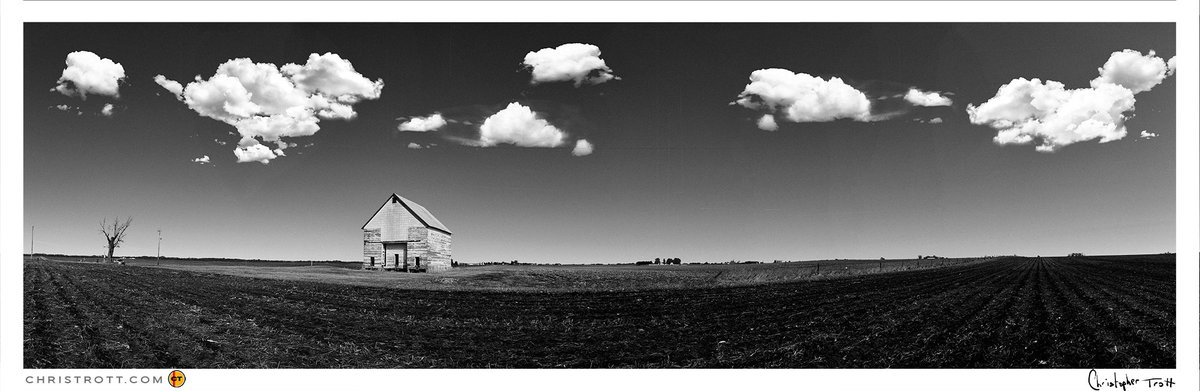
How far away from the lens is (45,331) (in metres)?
11.0

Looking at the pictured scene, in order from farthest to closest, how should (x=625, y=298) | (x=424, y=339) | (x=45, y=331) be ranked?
1. (x=625, y=298)
2. (x=424, y=339)
3. (x=45, y=331)

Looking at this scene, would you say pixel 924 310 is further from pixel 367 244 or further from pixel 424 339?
pixel 367 244

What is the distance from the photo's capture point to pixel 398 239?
1794 inches

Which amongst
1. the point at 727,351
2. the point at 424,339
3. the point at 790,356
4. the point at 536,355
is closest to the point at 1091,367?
the point at 790,356

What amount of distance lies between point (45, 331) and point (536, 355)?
30.8 feet

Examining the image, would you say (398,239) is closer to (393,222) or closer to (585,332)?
(393,222)

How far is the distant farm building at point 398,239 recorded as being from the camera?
4541 centimetres

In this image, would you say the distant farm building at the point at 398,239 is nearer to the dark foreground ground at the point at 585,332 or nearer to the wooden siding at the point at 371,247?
the wooden siding at the point at 371,247

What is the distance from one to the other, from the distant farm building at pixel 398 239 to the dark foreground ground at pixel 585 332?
25.4 m
